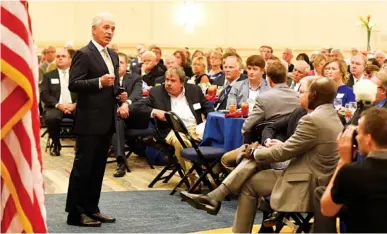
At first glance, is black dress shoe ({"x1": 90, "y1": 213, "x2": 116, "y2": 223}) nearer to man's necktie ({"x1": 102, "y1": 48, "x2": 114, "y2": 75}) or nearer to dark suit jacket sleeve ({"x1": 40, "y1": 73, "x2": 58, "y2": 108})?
man's necktie ({"x1": 102, "y1": 48, "x2": 114, "y2": 75})

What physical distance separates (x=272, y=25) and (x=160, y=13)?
9.33 feet

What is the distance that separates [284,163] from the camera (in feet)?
16.8

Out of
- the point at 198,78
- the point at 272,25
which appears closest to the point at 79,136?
the point at 198,78

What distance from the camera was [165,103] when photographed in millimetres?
7273

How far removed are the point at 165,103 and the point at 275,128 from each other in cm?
191

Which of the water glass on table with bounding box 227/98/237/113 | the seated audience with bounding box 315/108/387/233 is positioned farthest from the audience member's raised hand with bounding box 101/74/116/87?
the seated audience with bounding box 315/108/387/233

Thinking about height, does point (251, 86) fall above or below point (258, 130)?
above

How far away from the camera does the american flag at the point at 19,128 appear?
2479 millimetres

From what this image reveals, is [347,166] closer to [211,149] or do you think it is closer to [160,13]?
[211,149]

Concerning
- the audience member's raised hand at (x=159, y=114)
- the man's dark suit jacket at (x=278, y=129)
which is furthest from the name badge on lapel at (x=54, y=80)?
the man's dark suit jacket at (x=278, y=129)

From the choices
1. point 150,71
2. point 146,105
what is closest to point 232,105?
point 146,105

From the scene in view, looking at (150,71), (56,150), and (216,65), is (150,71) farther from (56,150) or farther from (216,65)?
(56,150)

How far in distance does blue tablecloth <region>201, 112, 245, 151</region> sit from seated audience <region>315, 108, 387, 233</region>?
9.75 ft

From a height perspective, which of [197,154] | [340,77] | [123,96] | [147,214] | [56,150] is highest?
[123,96]
